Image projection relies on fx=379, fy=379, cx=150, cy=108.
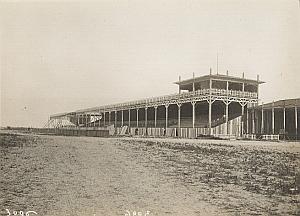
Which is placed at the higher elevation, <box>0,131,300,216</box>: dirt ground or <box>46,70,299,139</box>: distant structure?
<box>46,70,299,139</box>: distant structure

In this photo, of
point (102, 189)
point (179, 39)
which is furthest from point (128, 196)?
point (179, 39)

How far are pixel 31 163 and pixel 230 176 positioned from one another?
396 centimetres

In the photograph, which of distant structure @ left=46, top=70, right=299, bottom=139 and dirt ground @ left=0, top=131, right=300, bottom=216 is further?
distant structure @ left=46, top=70, right=299, bottom=139

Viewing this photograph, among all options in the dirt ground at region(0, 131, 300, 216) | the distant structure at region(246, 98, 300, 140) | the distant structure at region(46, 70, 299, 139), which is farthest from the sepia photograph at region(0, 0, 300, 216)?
the distant structure at region(246, 98, 300, 140)

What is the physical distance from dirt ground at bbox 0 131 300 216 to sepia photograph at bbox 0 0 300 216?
2 centimetres

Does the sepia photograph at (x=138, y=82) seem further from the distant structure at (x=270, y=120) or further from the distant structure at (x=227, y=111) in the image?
the distant structure at (x=270, y=120)

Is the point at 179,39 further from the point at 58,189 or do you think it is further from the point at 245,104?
the point at 245,104

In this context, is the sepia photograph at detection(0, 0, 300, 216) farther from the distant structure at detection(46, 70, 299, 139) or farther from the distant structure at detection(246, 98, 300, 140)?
the distant structure at detection(246, 98, 300, 140)

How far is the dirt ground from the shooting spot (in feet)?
20.9

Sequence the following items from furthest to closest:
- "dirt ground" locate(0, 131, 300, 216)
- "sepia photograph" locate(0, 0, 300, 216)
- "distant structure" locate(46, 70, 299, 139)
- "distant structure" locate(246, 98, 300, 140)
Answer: "distant structure" locate(46, 70, 299, 139) → "distant structure" locate(246, 98, 300, 140) → "sepia photograph" locate(0, 0, 300, 216) → "dirt ground" locate(0, 131, 300, 216)

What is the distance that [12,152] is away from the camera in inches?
→ 321

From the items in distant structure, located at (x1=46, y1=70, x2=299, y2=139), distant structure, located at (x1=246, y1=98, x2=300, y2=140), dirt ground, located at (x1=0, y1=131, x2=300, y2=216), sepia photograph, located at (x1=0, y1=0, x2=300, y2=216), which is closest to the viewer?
dirt ground, located at (x1=0, y1=131, x2=300, y2=216)

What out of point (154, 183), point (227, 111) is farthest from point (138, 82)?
point (227, 111)

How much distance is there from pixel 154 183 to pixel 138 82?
2422 mm
